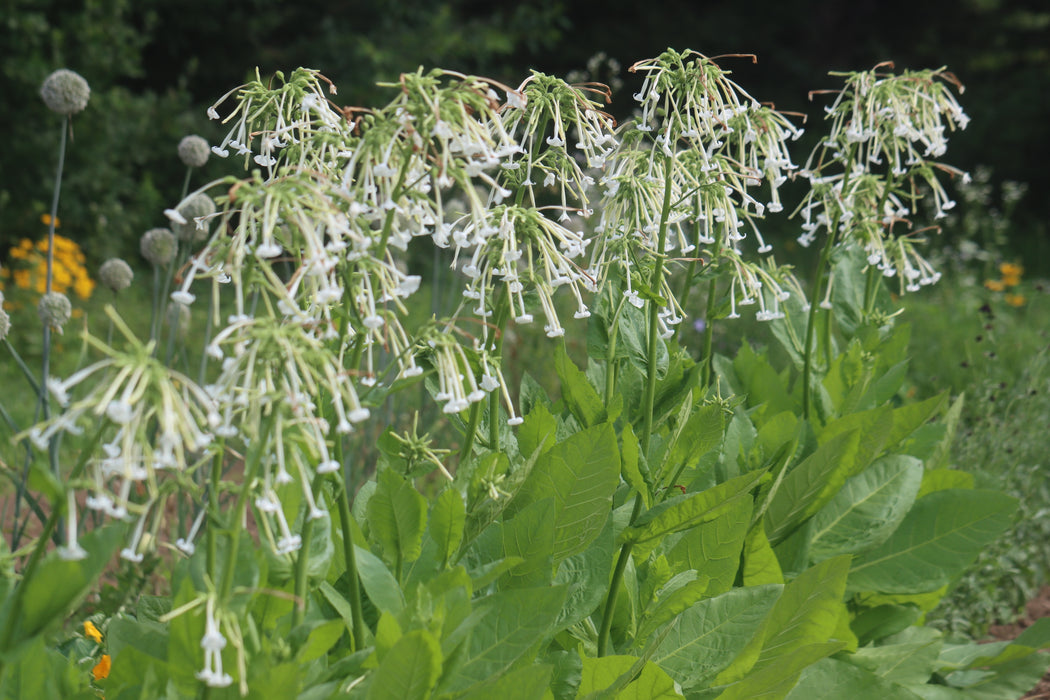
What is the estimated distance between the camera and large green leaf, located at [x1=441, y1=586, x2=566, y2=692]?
4.86 ft

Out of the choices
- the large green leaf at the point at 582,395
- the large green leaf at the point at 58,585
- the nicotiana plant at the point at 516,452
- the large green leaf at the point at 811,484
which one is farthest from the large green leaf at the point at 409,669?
the large green leaf at the point at 811,484

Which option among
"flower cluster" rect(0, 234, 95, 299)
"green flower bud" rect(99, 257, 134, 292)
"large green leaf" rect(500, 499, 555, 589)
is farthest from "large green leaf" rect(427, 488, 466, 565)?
"flower cluster" rect(0, 234, 95, 299)

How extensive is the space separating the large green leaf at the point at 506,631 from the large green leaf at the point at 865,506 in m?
1.13

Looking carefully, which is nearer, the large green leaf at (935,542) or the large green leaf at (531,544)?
the large green leaf at (531,544)

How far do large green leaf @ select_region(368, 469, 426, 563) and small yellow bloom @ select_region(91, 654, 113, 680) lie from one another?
62cm

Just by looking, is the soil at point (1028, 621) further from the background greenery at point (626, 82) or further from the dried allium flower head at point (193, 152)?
the dried allium flower head at point (193, 152)

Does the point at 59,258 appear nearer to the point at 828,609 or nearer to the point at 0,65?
the point at 0,65

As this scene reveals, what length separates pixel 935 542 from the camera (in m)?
2.43

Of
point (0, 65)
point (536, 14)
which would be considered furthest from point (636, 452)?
point (536, 14)

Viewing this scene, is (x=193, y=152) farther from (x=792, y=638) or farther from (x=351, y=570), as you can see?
(x=792, y=638)

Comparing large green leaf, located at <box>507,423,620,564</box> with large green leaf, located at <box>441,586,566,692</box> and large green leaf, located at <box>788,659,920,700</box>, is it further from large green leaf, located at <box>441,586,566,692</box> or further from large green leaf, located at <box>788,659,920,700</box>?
large green leaf, located at <box>788,659,920,700</box>

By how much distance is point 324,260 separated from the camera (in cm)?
111

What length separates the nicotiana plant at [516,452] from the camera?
1133mm

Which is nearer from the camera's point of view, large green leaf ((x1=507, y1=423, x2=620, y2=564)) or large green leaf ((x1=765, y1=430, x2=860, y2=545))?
large green leaf ((x1=507, y1=423, x2=620, y2=564))
